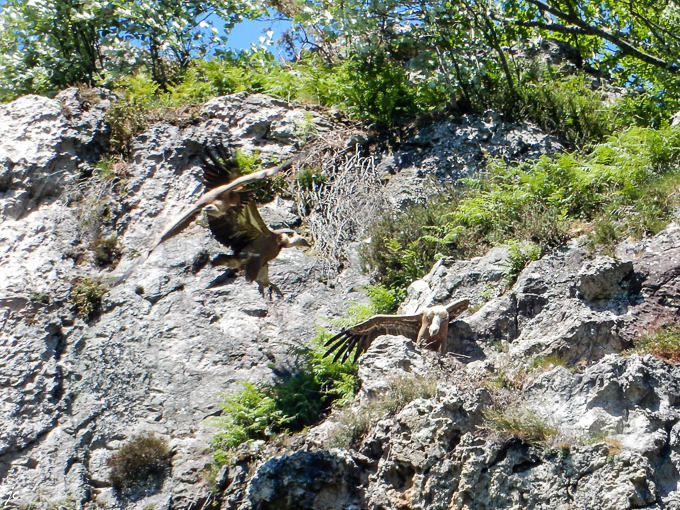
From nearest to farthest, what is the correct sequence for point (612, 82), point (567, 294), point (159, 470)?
point (567, 294) → point (159, 470) → point (612, 82)

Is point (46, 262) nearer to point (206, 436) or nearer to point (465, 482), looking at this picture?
point (206, 436)

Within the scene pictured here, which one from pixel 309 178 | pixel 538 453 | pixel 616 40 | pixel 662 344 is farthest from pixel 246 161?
pixel 538 453

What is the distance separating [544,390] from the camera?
6410 mm

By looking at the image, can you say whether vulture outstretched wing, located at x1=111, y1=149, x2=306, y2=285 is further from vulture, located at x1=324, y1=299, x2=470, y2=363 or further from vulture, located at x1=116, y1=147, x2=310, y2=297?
vulture, located at x1=324, y1=299, x2=470, y2=363

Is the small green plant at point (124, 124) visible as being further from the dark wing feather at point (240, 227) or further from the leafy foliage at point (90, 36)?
the dark wing feather at point (240, 227)

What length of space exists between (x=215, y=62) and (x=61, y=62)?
2.74m

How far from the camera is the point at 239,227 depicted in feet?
31.9

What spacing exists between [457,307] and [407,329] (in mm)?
623

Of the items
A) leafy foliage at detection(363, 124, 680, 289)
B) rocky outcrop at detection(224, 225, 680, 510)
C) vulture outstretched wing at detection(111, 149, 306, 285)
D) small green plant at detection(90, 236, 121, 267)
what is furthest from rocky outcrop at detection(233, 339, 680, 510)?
small green plant at detection(90, 236, 121, 267)

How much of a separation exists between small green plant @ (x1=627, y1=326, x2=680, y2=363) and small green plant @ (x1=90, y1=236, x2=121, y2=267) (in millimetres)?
7370

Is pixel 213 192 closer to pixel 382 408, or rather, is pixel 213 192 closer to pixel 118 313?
pixel 118 313

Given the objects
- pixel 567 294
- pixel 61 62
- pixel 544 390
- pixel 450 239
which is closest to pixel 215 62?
pixel 61 62

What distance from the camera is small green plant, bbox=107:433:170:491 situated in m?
8.45

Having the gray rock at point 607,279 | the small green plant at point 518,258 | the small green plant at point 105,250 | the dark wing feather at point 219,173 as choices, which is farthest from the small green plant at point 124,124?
the gray rock at point 607,279
